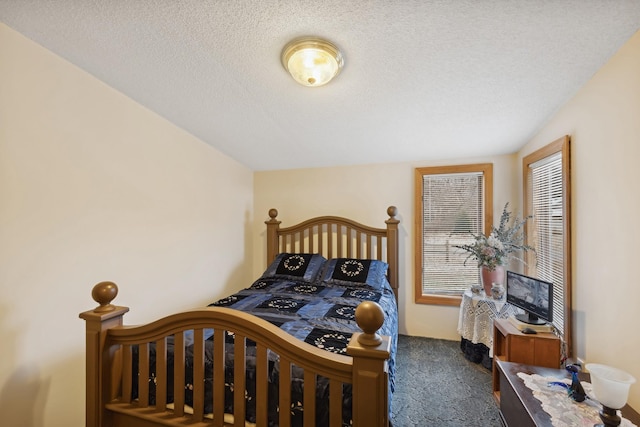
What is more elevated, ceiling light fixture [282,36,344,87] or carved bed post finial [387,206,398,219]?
ceiling light fixture [282,36,344,87]

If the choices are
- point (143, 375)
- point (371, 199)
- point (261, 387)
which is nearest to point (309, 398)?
point (261, 387)

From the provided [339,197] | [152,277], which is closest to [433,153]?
[339,197]

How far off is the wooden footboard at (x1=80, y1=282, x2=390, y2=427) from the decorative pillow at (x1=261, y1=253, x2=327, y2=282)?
1528mm

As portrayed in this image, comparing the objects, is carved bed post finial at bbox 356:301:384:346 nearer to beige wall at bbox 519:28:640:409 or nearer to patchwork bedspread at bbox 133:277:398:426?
patchwork bedspread at bbox 133:277:398:426

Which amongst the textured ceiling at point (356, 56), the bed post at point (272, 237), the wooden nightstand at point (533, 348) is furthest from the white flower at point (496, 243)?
the bed post at point (272, 237)

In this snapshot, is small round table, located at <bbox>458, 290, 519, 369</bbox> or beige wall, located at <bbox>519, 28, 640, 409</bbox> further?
small round table, located at <bbox>458, 290, 519, 369</bbox>

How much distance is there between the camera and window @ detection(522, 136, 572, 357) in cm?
183

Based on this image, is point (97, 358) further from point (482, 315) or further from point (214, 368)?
point (482, 315)

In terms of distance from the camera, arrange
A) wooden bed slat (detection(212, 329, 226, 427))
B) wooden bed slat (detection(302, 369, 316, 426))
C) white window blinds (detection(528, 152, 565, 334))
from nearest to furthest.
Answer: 1. wooden bed slat (detection(302, 369, 316, 426))
2. wooden bed slat (detection(212, 329, 226, 427))
3. white window blinds (detection(528, 152, 565, 334))

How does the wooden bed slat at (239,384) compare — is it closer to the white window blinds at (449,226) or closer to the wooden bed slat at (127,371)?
the wooden bed slat at (127,371)

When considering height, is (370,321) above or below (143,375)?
above

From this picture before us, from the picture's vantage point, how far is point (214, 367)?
1.13 m

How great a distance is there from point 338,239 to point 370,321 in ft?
7.26

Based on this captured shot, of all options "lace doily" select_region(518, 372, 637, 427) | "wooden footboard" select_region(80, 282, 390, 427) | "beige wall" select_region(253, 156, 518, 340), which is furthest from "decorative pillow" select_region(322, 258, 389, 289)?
"wooden footboard" select_region(80, 282, 390, 427)
